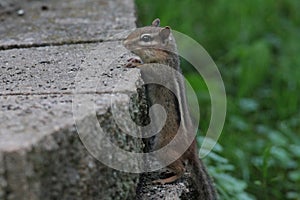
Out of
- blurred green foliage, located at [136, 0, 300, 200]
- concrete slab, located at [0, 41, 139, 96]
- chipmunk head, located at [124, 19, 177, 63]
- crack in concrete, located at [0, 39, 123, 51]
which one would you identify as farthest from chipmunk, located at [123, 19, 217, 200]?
blurred green foliage, located at [136, 0, 300, 200]

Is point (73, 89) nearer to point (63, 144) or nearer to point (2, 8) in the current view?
point (63, 144)

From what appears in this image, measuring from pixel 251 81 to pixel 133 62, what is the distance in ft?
8.34

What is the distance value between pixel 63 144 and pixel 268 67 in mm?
3685

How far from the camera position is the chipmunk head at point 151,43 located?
2.58 metres

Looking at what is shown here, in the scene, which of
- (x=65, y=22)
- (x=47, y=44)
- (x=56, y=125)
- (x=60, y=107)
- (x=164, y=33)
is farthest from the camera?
(x=65, y=22)

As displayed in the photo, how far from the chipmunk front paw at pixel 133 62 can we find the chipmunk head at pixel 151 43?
0.17m

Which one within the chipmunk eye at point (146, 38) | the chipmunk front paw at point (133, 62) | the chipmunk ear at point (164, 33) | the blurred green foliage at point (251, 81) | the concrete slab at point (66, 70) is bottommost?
the blurred green foliage at point (251, 81)

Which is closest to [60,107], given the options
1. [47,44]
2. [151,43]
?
[151,43]

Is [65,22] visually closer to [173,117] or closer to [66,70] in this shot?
[66,70]

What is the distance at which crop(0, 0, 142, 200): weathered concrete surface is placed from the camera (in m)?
1.52

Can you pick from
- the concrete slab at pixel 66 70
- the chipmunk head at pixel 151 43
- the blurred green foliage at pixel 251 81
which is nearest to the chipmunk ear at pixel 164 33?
the chipmunk head at pixel 151 43

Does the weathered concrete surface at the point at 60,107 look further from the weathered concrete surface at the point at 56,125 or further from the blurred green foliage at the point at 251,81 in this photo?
the blurred green foliage at the point at 251,81

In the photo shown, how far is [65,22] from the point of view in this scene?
336cm

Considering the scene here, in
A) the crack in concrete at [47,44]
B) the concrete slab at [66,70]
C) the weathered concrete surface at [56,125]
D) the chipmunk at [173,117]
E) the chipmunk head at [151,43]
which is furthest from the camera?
the crack in concrete at [47,44]
